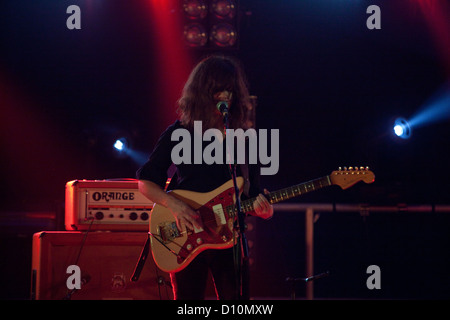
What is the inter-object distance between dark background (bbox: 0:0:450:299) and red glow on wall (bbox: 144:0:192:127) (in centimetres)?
3

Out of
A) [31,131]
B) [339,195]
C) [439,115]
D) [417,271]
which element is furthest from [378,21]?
[31,131]

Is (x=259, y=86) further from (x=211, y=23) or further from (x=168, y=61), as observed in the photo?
(x=211, y=23)

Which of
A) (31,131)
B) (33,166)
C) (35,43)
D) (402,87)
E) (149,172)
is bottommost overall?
(149,172)

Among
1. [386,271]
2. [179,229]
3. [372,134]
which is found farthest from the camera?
[372,134]

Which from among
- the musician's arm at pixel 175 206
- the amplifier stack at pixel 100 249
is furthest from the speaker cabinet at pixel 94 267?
the musician's arm at pixel 175 206

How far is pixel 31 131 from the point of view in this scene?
639 cm

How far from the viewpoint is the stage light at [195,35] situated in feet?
16.7

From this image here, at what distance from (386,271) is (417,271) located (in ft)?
1.21

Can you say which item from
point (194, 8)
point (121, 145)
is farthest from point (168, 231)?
point (121, 145)

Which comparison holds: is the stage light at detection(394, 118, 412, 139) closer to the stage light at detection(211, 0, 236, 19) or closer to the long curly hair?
the stage light at detection(211, 0, 236, 19)

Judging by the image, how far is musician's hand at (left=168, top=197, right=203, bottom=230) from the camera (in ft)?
9.10

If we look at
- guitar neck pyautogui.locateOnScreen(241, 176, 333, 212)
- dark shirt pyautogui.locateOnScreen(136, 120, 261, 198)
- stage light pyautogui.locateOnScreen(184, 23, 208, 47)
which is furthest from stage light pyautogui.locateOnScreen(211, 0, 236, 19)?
guitar neck pyautogui.locateOnScreen(241, 176, 333, 212)

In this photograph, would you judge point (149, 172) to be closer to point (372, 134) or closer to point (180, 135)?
point (180, 135)

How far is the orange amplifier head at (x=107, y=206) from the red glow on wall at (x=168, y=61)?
2.73 meters
